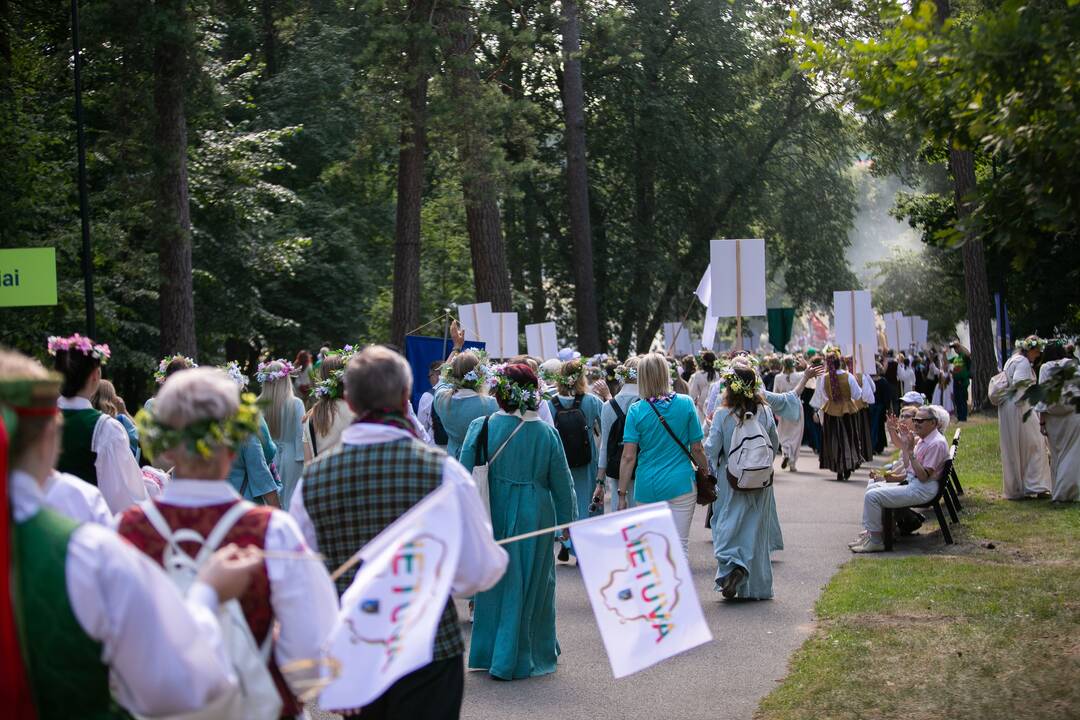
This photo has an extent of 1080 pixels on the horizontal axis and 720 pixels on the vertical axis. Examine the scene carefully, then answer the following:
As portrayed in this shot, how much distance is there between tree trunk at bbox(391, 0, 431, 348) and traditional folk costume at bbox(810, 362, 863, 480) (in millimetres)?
6964

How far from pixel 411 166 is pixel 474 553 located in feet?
62.8

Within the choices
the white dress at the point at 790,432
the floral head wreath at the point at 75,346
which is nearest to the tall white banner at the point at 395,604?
the floral head wreath at the point at 75,346

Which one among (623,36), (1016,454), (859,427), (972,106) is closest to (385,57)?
(859,427)

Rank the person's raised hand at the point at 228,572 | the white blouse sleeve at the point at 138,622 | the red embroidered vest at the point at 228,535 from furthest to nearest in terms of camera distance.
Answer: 1. the red embroidered vest at the point at 228,535
2. the person's raised hand at the point at 228,572
3. the white blouse sleeve at the point at 138,622

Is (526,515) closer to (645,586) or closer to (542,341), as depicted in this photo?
(645,586)

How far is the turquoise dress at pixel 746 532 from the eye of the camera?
11.0 meters

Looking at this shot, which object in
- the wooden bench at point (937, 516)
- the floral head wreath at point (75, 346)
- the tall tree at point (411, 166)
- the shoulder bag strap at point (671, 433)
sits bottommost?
the wooden bench at point (937, 516)

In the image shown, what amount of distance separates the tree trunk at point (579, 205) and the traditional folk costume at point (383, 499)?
27782 mm

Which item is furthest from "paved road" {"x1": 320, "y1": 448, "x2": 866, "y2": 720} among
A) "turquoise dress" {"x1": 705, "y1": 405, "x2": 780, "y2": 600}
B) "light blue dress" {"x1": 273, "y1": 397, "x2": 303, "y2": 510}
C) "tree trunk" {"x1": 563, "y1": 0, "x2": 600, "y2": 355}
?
"tree trunk" {"x1": 563, "y1": 0, "x2": 600, "y2": 355}

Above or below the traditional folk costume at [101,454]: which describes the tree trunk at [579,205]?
above

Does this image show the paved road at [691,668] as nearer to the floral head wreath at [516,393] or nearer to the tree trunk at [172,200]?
the floral head wreath at [516,393]

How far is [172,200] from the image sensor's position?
21.5 metres

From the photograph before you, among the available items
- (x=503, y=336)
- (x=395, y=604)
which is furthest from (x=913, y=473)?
(x=395, y=604)

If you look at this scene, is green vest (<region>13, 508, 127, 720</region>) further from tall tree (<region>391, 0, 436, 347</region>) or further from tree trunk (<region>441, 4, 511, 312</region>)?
tree trunk (<region>441, 4, 511, 312</region>)
